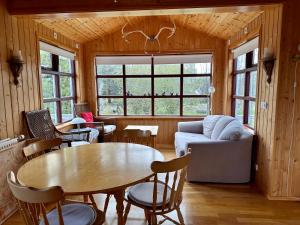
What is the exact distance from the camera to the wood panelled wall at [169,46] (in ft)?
16.1

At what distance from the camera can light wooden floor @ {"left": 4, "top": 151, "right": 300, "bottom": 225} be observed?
230 centimetres

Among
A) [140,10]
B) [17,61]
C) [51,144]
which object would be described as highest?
[140,10]

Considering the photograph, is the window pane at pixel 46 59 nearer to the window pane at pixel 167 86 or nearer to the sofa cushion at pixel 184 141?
the window pane at pixel 167 86

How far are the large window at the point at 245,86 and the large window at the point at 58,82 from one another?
11.4ft

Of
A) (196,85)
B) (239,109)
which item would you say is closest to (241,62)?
(239,109)

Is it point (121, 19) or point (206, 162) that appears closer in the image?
point (206, 162)

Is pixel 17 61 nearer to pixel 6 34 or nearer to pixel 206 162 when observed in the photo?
pixel 6 34

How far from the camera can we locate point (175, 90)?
5297 mm

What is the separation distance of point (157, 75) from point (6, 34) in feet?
10.9

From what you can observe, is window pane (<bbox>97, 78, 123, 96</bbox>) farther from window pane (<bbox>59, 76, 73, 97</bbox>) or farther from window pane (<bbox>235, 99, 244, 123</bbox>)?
window pane (<bbox>235, 99, 244, 123</bbox>)

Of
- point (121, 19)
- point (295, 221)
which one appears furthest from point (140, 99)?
point (295, 221)

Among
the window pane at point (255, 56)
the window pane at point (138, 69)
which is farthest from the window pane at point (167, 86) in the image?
the window pane at point (255, 56)

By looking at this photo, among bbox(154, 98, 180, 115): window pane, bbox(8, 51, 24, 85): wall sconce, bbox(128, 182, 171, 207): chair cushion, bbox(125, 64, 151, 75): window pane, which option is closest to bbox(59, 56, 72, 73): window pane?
bbox(125, 64, 151, 75): window pane

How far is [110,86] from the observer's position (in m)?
5.43
